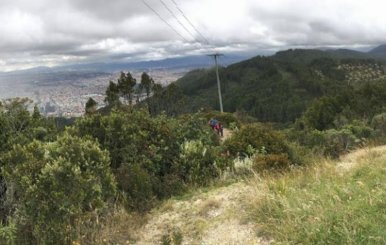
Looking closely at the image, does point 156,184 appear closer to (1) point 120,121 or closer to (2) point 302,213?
(1) point 120,121

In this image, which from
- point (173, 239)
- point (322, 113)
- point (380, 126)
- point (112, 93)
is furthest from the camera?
point (322, 113)

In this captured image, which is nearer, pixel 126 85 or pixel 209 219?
pixel 209 219

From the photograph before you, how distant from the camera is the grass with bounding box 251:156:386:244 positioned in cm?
413

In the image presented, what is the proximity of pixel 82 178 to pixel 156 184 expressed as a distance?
2.23m

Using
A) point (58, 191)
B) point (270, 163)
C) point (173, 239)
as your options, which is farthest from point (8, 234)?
point (270, 163)

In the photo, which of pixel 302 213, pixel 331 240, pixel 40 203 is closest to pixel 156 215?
pixel 40 203

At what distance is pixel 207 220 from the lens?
6203mm

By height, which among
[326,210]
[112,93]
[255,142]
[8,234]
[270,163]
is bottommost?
[112,93]

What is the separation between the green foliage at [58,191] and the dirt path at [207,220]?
2.85ft

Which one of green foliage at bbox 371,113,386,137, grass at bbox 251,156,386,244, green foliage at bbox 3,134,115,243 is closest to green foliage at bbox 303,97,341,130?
green foliage at bbox 371,113,386,137

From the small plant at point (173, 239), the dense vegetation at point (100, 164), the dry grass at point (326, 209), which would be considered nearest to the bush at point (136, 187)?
the dense vegetation at point (100, 164)

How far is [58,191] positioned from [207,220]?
2.08m

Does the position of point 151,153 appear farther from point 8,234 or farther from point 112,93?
point 112,93

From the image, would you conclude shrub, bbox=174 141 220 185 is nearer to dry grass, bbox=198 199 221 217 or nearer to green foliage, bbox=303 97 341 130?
dry grass, bbox=198 199 221 217
